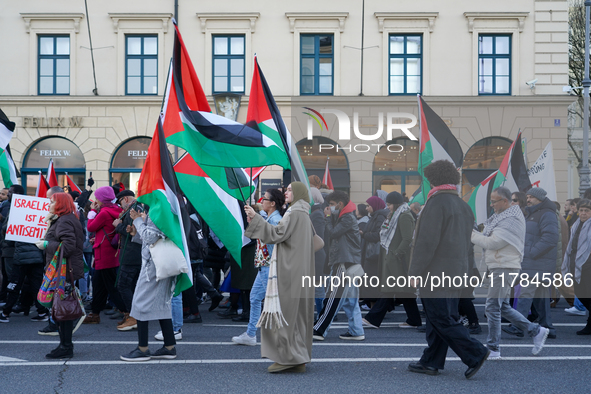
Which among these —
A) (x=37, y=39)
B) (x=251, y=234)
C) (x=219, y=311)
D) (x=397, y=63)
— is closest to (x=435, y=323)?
(x=251, y=234)

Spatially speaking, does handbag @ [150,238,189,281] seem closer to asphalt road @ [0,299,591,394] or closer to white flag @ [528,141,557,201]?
asphalt road @ [0,299,591,394]

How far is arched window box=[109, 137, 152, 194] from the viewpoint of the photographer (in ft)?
67.2

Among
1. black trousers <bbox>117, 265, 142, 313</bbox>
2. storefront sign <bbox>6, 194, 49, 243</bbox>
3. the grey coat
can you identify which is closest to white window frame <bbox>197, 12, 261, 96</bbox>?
storefront sign <bbox>6, 194, 49, 243</bbox>

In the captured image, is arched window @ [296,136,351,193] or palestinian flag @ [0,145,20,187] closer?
palestinian flag @ [0,145,20,187]

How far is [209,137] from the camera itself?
6.85 metres

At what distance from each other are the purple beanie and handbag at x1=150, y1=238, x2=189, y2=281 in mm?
Answer: 2519

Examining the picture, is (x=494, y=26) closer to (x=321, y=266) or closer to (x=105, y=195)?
(x=321, y=266)

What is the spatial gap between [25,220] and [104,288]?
4.73 feet

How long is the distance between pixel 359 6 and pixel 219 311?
1413 centimetres

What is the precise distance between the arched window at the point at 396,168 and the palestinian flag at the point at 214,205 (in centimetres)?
1268

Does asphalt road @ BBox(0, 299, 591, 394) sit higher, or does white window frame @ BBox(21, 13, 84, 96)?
white window frame @ BBox(21, 13, 84, 96)

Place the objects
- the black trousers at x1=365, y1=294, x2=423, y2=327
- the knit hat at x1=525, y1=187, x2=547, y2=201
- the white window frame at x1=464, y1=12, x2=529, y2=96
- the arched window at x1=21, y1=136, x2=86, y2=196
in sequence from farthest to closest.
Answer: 1. the arched window at x1=21, y1=136, x2=86, y2=196
2. the white window frame at x1=464, y1=12, x2=529, y2=96
3. the black trousers at x1=365, y1=294, x2=423, y2=327
4. the knit hat at x1=525, y1=187, x2=547, y2=201

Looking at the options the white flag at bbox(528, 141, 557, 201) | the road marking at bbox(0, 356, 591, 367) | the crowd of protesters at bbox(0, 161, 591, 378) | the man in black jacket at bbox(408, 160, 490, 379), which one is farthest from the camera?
the white flag at bbox(528, 141, 557, 201)

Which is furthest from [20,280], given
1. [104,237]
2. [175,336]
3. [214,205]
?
[214,205]
